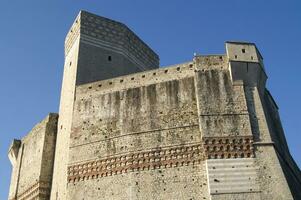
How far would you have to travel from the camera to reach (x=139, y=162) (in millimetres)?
13734

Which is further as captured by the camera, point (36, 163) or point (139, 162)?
point (36, 163)

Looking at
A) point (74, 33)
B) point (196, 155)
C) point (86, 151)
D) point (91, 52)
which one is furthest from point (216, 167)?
point (74, 33)

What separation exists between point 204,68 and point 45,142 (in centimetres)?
725

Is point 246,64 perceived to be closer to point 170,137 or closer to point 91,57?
point 170,137

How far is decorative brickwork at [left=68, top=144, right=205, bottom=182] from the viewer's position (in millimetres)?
13336

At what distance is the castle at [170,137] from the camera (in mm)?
12797

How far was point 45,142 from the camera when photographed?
56.7 ft

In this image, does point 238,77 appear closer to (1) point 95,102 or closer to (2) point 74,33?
(1) point 95,102

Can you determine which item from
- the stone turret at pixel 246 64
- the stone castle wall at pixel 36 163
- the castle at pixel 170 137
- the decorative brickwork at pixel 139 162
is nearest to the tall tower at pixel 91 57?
the castle at pixel 170 137

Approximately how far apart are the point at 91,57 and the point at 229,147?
7.29 meters

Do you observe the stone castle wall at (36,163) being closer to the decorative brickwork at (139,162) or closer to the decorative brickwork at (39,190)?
the decorative brickwork at (39,190)

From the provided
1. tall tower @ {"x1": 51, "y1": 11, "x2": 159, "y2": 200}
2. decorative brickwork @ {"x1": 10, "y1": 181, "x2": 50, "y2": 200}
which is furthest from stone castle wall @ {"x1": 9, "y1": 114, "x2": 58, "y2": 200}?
tall tower @ {"x1": 51, "y1": 11, "x2": 159, "y2": 200}

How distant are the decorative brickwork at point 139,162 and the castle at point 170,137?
3 centimetres

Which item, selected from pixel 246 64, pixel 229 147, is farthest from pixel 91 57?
pixel 229 147
